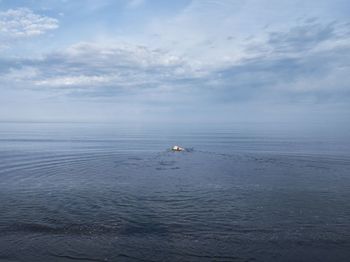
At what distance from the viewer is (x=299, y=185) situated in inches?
1265

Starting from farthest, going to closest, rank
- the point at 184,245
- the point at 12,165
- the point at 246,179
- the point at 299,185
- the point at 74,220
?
1. the point at 12,165
2. the point at 246,179
3. the point at 299,185
4. the point at 74,220
5. the point at 184,245

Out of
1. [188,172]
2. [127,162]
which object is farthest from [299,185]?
[127,162]

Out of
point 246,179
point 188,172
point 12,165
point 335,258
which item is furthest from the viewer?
point 12,165

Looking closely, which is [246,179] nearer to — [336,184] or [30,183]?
[336,184]

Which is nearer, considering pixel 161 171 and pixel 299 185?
pixel 299 185

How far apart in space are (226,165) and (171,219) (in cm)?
2285

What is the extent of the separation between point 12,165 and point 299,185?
113 ft

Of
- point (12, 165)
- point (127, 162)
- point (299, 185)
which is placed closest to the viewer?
point (299, 185)

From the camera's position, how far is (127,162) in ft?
157

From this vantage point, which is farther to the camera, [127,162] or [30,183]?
[127,162]

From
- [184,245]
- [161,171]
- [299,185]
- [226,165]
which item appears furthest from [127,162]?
[184,245]

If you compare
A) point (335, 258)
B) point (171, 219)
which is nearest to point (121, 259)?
point (171, 219)

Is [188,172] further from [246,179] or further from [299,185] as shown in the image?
[299,185]

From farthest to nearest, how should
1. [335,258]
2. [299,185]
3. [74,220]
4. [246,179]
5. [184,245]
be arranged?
[246,179] → [299,185] → [74,220] → [184,245] → [335,258]
